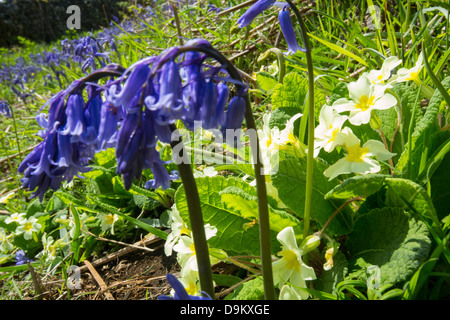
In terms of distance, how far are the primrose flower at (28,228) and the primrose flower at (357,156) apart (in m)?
1.82

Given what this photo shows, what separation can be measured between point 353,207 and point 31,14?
20.8 m

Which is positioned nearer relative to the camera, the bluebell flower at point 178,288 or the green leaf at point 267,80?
the bluebell flower at point 178,288

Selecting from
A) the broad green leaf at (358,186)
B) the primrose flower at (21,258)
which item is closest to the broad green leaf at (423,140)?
the broad green leaf at (358,186)

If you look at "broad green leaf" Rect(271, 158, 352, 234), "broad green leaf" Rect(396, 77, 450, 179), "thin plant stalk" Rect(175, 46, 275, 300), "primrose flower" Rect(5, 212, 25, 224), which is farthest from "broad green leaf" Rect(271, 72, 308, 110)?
"primrose flower" Rect(5, 212, 25, 224)

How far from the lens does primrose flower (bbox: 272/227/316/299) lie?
1.20 meters

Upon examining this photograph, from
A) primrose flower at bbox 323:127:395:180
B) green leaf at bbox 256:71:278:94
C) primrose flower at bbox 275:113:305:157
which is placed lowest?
primrose flower at bbox 323:127:395:180

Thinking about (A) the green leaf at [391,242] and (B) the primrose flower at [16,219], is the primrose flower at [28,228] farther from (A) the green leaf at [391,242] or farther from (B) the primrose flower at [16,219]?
(A) the green leaf at [391,242]

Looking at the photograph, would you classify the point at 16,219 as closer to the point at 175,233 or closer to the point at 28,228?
the point at 28,228

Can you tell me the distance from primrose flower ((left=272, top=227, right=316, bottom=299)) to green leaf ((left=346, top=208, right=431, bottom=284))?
0.72 ft

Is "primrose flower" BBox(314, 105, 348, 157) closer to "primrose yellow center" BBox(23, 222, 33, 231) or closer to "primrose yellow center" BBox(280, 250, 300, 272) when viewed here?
"primrose yellow center" BBox(280, 250, 300, 272)

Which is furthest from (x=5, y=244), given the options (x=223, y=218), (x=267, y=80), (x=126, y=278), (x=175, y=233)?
(x=267, y=80)

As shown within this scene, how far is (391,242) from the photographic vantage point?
128 cm

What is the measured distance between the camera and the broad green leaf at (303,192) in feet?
4.58

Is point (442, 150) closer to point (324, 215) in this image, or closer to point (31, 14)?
point (324, 215)
